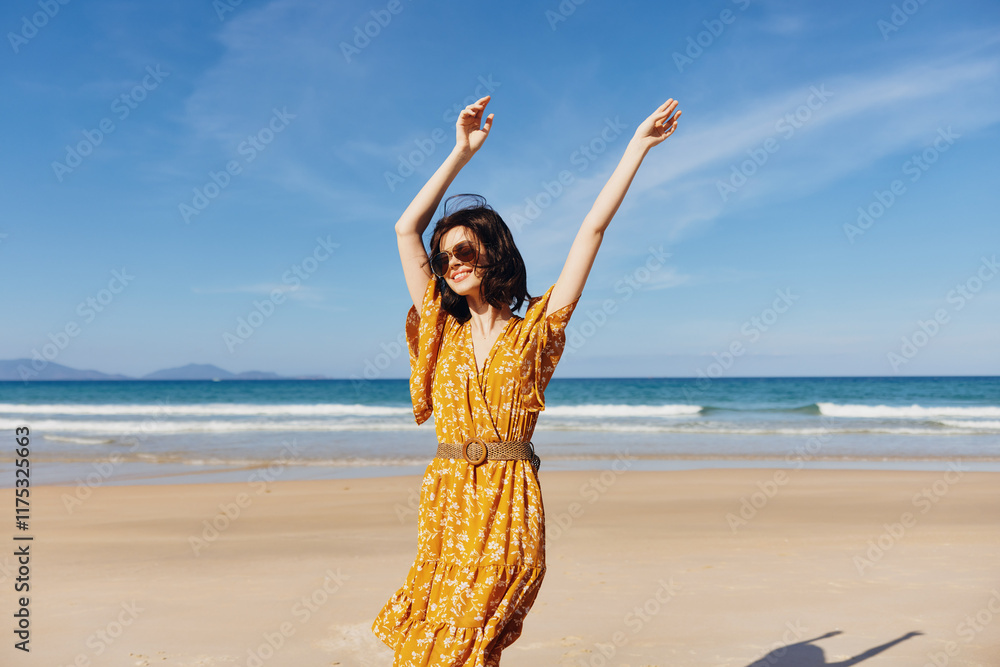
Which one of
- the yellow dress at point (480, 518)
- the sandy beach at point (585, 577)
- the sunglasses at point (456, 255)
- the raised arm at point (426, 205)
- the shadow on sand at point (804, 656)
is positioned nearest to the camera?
the yellow dress at point (480, 518)

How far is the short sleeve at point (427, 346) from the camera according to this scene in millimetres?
2295

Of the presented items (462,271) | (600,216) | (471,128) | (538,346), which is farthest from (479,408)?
(471,128)

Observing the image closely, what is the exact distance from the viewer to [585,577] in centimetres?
564

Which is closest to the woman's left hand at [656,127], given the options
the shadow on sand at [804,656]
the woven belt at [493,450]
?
the woven belt at [493,450]

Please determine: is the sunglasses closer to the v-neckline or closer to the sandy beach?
the v-neckline

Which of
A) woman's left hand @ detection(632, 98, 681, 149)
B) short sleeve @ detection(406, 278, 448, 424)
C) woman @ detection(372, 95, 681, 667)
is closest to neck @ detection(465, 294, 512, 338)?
woman @ detection(372, 95, 681, 667)

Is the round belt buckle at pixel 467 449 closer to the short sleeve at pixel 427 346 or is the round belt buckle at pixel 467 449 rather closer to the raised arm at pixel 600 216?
the short sleeve at pixel 427 346

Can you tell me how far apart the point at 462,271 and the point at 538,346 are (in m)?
0.33

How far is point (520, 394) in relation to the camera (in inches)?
83.9

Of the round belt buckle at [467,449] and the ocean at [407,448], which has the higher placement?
the ocean at [407,448]

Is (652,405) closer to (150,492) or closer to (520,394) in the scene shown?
(150,492)

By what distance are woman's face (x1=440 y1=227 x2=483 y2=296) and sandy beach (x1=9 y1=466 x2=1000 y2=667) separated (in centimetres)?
259

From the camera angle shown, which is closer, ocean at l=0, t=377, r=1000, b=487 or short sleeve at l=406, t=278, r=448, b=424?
short sleeve at l=406, t=278, r=448, b=424

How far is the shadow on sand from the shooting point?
13.1 feet
